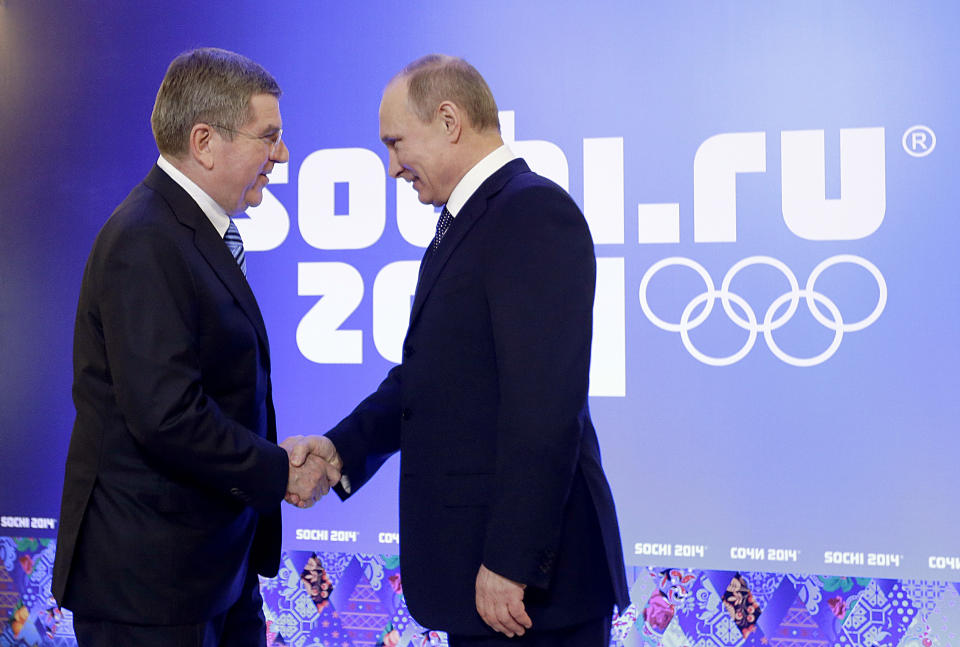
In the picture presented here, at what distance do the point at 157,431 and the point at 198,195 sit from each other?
55cm

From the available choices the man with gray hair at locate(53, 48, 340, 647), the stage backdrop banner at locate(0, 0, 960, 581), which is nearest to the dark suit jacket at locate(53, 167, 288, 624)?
the man with gray hair at locate(53, 48, 340, 647)

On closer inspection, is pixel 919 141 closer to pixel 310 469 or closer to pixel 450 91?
pixel 450 91

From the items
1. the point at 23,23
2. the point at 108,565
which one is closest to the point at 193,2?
the point at 23,23

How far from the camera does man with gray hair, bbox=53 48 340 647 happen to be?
72.4 inches

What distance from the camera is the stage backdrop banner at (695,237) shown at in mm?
3119

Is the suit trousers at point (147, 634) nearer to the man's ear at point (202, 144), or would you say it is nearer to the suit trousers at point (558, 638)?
the suit trousers at point (558, 638)

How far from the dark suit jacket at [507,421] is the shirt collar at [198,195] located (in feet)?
1.69

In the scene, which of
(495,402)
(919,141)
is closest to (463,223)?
(495,402)

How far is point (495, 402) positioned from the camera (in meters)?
1.78

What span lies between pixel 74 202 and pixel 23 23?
799mm

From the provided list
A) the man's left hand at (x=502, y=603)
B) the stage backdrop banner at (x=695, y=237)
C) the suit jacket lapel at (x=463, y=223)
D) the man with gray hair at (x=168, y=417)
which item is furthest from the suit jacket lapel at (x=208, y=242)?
the stage backdrop banner at (x=695, y=237)

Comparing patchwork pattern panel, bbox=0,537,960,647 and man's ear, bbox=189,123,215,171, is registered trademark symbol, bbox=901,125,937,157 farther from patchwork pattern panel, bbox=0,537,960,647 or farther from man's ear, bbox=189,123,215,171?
man's ear, bbox=189,123,215,171

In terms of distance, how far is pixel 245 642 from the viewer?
7.16 ft

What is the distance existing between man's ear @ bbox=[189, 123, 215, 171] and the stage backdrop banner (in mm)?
1511
